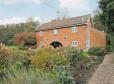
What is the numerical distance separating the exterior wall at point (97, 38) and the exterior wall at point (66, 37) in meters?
1.78

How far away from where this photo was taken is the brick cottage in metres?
41.4

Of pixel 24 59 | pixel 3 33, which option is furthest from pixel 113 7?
pixel 3 33

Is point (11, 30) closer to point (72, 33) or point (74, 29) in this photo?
point (72, 33)

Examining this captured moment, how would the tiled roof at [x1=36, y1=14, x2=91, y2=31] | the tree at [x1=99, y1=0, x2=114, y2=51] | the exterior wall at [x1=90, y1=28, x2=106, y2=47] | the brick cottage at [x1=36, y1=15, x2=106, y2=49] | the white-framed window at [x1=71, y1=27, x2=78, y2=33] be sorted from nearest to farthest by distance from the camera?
the tree at [x1=99, y1=0, x2=114, y2=51] → the brick cottage at [x1=36, y1=15, x2=106, y2=49] → the tiled roof at [x1=36, y1=14, x2=91, y2=31] → the white-framed window at [x1=71, y1=27, x2=78, y2=33] → the exterior wall at [x1=90, y1=28, x2=106, y2=47]

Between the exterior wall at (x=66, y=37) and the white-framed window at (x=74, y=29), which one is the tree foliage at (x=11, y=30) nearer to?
the exterior wall at (x=66, y=37)

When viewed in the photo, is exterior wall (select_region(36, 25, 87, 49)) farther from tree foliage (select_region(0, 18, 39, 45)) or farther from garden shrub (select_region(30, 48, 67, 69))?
garden shrub (select_region(30, 48, 67, 69))

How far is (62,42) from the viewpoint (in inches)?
1758

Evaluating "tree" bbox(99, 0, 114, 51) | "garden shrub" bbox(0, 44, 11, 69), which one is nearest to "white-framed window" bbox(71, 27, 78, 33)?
"tree" bbox(99, 0, 114, 51)

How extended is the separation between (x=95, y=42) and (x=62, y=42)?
5.87 meters

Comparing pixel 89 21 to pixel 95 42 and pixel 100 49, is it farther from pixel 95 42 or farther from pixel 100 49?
pixel 100 49

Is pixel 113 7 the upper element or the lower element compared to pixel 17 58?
upper

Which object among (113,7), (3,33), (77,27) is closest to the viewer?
(113,7)

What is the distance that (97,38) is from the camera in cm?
4466

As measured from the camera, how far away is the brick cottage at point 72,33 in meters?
41.4
